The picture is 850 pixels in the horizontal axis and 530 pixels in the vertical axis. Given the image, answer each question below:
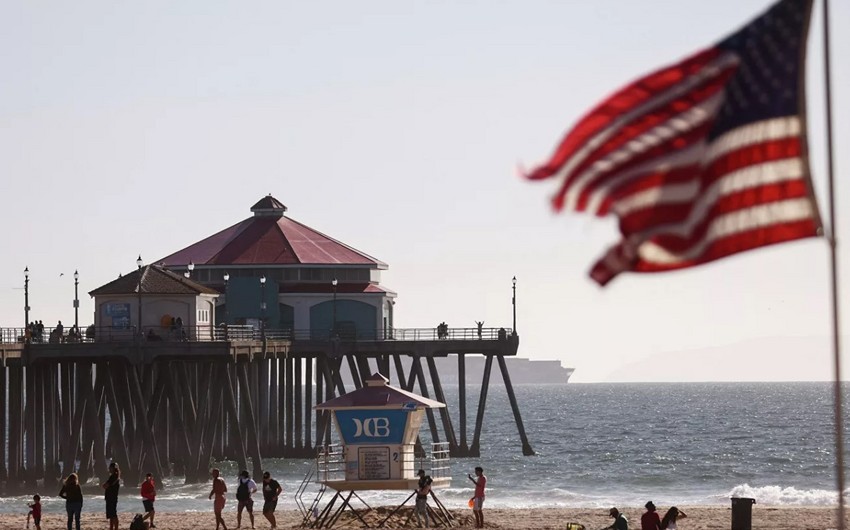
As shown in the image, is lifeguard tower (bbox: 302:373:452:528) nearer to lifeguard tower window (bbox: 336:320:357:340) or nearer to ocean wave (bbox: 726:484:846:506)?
ocean wave (bbox: 726:484:846:506)

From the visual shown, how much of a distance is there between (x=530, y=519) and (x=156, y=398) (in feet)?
77.4

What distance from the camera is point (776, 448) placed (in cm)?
9275

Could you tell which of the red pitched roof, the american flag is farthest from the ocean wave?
the american flag

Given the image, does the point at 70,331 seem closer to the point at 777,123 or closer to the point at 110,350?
the point at 110,350

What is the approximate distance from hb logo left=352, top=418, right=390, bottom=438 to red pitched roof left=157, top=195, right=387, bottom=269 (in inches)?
1600

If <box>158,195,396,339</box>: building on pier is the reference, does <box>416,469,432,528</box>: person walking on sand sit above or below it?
below

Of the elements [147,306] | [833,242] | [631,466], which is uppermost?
[147,306]

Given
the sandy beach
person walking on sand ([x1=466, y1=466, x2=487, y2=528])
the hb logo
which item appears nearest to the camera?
the hb logo

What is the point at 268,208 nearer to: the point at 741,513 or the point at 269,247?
the point at 269,247

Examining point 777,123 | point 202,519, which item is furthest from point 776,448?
point 777,123

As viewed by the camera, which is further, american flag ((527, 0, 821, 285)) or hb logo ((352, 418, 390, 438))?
hb logo ((352, 418, 390, 438))

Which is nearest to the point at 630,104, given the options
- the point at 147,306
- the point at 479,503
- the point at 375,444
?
the point at 375,444

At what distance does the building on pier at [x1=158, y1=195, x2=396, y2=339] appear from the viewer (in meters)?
74.5

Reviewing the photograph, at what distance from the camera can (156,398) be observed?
62000mm
